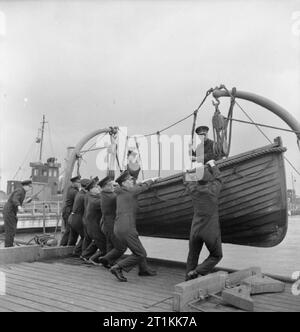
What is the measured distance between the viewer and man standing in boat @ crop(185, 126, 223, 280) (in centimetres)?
457

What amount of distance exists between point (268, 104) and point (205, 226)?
2.62 metres

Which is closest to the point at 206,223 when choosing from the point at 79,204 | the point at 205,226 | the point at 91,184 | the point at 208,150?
the point at 205,226

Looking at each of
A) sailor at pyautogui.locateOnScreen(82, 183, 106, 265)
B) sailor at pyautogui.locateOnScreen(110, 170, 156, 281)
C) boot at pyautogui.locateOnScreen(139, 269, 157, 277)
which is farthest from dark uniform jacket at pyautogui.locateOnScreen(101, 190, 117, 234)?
boot at pyautogui.locateOnScreen(139, 269, 157, 277)

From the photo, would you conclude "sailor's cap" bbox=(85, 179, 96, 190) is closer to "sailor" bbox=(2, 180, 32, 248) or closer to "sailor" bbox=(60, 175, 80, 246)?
"sailor" bbox=(60, 175, 80, 246)

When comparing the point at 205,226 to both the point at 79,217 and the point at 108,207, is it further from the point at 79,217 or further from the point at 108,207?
the point at 79,217

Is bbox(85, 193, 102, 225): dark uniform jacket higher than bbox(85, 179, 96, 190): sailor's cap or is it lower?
lower

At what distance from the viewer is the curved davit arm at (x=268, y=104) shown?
5844mm

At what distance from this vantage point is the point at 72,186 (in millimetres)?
7871

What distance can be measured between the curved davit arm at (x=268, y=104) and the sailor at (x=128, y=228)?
213cm

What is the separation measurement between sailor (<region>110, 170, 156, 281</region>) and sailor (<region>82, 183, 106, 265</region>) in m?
1.12

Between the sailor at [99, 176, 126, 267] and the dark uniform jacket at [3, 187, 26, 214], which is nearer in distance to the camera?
the sailor at [99, 176, 126, 267]

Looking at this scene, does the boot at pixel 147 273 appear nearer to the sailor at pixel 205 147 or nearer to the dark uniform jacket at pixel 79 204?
the sailor at pixel 205 147
